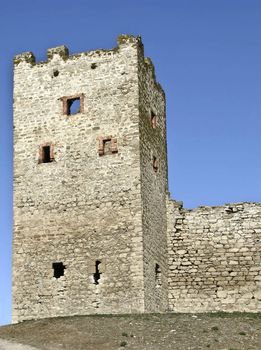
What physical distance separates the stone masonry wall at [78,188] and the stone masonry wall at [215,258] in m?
3.07

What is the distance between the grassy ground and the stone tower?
179 cm

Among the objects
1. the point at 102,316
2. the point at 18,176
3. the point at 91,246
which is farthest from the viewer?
the point at 18,176

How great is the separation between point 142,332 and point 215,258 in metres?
6.66

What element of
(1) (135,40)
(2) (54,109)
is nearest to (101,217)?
(2) (54,109)

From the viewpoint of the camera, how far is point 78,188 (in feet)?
81.5

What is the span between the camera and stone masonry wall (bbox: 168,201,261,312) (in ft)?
83.3

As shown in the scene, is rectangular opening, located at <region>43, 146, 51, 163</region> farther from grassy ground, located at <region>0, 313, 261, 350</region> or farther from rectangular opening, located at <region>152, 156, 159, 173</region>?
grassy ground, located at <region>0, 313, 261, 350</region>

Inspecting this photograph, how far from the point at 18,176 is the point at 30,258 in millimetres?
3009

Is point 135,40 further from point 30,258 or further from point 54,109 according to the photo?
point 30,258

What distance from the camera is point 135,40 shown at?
2556 centimetres

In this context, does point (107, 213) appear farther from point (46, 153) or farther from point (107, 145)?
point (46, 153)

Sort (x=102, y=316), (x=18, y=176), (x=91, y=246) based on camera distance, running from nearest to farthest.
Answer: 1. (x=102, y=316)
2. (x=91, y=246)
3. (x=18, y=176)

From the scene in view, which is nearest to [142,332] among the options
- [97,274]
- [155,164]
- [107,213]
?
[97,274]

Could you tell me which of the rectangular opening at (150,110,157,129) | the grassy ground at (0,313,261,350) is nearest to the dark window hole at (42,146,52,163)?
the rectangular opening at (150,110,157,129)
